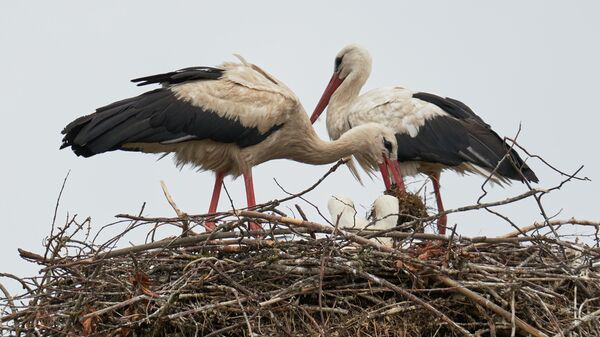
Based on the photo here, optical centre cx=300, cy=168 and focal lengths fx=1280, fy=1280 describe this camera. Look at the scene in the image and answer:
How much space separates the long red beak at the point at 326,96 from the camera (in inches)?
495

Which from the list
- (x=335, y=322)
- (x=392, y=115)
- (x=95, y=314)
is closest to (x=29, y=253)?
(x=95, y=314)

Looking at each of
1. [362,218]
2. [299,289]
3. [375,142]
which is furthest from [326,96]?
[299,289]

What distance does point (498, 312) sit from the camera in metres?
7.04

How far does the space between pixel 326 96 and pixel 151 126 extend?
321 centimetres

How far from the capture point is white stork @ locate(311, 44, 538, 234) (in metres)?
11.3

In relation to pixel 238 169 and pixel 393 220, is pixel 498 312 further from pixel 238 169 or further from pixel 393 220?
pixel 238 169

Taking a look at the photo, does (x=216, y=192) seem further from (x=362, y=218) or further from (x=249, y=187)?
Answer: (x=362, y=218)

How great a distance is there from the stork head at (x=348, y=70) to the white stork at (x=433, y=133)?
1.23 ft

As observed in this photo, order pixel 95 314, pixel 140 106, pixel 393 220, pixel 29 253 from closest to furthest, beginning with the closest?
pixel 95 314 → pixel 29 253 → pixel 393 220 → pixel 140 106

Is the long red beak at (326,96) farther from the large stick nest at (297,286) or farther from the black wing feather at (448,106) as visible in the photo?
the large stick nest at (297,286)

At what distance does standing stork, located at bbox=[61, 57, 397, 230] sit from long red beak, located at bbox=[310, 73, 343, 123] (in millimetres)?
2129

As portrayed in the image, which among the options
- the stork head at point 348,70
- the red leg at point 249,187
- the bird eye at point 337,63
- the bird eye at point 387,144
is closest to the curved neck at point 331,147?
the bird eye at point 387,144

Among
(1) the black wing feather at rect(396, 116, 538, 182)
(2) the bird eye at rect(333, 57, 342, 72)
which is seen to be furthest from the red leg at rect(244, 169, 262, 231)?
(2) the bird eye at rect(333, 57, 342, 72)

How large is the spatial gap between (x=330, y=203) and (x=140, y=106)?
1.93m
